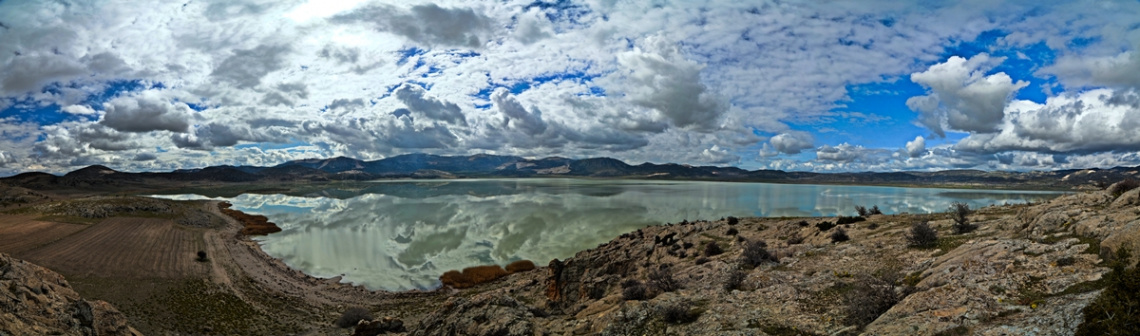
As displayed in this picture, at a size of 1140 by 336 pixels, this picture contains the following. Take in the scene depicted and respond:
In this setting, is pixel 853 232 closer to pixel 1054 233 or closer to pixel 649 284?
pixel 1054 233

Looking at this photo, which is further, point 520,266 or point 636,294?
point 520,266

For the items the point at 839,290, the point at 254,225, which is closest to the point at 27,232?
the point at 254,225

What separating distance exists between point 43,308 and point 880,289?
24.0 m

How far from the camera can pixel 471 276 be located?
Result: 120ft

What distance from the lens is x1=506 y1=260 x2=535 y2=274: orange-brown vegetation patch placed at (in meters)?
38.7

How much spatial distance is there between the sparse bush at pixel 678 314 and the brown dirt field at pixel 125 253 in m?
40.2

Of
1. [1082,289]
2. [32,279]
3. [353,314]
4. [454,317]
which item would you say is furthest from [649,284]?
[32,279]

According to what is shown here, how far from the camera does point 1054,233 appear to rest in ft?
37.3

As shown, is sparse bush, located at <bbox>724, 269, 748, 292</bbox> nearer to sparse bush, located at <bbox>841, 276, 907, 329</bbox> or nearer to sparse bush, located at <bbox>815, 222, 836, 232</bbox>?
sparse bush, located at <bbox>841, 276, 907, 329</bbox>

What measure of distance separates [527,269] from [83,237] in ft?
169

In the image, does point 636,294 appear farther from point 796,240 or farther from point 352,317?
point 352,317

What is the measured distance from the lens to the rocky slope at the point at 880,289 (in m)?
7.44

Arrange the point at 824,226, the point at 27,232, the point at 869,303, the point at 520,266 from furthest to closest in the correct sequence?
the point at 27,232 → the point at 520,266 → the point at 824,226 → the point at 869,303

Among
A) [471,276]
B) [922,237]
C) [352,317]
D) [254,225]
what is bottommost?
[254,225]
